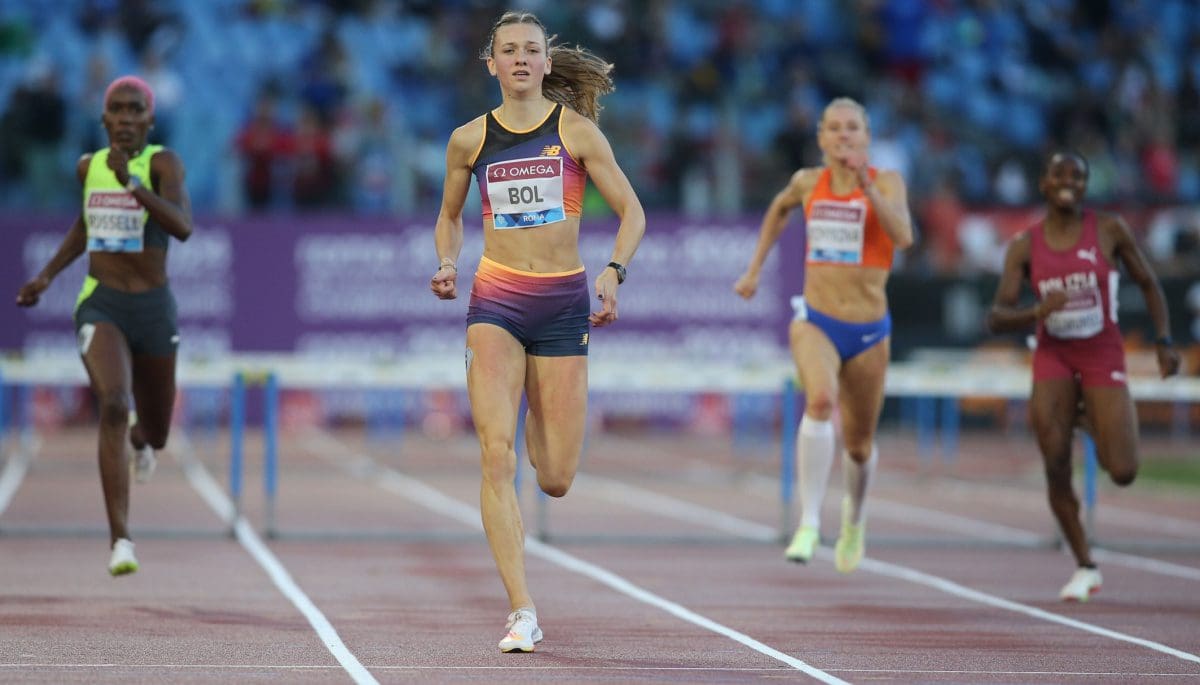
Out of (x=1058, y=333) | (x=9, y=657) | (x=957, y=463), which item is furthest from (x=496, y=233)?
(x=957, y=463)

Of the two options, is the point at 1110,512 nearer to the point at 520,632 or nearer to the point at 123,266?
the point at 123,266

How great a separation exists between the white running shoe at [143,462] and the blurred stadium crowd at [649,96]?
10625 mm

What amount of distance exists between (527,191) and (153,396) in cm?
300

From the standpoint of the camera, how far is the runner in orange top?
9.52 meters

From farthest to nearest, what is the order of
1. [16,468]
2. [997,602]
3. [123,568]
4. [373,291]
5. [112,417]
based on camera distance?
[373,291] < [16,468] < [997,602] < [112,417] < [123,568]

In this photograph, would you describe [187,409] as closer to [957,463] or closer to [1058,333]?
[957,463]

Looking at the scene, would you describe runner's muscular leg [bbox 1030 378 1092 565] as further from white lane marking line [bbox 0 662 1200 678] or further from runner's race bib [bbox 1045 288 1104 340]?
white lane marking line [bbox 0 662 1200 678]

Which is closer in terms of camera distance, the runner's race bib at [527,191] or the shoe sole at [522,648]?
the shoe sole at [522,648]

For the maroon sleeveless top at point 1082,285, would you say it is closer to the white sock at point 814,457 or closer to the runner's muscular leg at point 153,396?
the white sock at point 814,457

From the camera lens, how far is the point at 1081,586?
9.49 metres

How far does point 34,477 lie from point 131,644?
9711 millimetres

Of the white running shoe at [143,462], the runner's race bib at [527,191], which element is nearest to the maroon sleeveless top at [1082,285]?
the runner's race bib at [527,191]

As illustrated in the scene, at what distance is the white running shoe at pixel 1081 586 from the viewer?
946 centimetres

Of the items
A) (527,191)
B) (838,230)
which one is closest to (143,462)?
(527,191)
